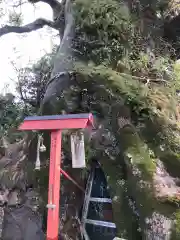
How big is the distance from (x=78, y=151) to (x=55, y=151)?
358 mm

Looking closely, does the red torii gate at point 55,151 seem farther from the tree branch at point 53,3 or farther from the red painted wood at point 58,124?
the tree branch at point 53,3

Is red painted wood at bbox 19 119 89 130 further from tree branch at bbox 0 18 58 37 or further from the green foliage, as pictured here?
tree branch at bbox 0 18 58 37

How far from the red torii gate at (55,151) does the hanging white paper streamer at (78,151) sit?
272 millimetres

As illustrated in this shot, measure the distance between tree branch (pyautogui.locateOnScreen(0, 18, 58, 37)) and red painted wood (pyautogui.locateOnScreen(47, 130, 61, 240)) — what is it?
16.1 feet

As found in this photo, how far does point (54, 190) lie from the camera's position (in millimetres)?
4277

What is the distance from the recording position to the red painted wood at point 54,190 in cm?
416

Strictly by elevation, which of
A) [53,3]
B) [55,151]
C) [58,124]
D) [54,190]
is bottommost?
[54,190]

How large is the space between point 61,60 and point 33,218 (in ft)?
9.48

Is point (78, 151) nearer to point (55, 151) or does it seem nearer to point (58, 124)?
point (55, 151)

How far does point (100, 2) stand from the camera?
577 cm

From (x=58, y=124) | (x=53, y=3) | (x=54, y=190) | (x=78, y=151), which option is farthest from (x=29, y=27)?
(x=54, y=190)

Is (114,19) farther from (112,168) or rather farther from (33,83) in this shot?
(33,83)

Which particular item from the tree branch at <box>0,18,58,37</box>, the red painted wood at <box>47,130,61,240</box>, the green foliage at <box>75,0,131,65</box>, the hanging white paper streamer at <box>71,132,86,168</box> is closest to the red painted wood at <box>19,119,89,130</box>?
the red painted wood at <box>47,130,61,240</box>

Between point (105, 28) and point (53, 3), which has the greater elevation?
point (53, 3)
